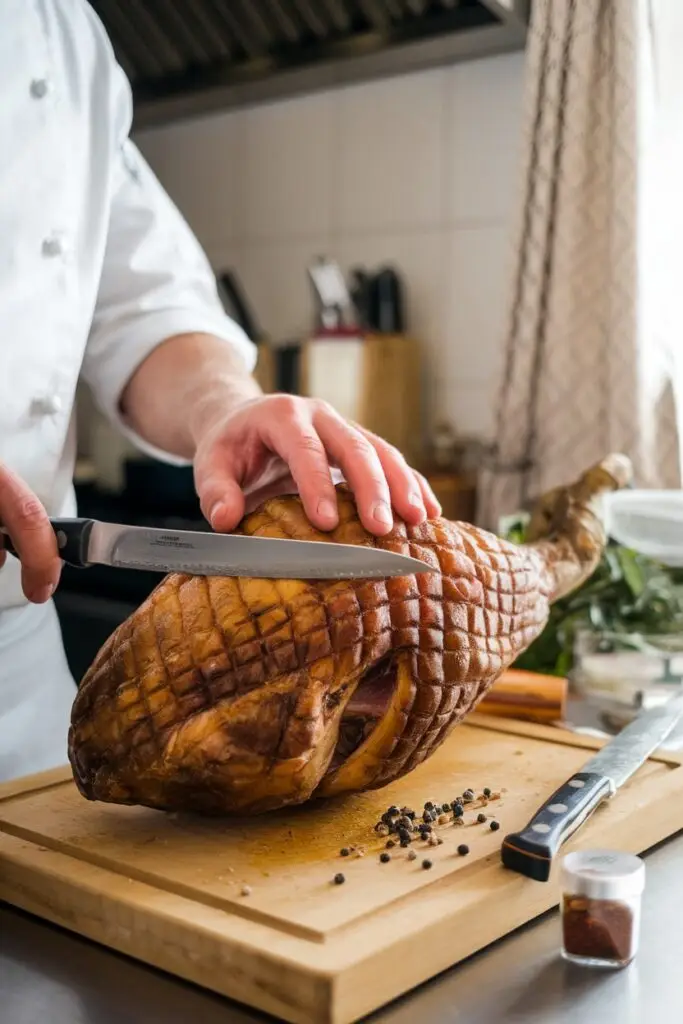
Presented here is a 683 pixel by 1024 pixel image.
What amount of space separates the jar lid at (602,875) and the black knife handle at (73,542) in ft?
1.35

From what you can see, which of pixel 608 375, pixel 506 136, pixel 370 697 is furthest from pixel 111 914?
pixel 506 136

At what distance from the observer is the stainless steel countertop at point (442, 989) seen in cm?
65

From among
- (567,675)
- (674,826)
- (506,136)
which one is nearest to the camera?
(674,826)

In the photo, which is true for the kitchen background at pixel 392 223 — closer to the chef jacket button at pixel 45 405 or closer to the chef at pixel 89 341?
the chef at pixel 89 341

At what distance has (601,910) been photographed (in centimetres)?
69

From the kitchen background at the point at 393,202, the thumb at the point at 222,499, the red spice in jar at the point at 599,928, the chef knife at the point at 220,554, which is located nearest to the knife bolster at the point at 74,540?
the chef knife at the point at 220,554

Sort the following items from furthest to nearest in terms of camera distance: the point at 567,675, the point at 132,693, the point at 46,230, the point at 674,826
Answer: the point at 567,675 → the point at 46,230 → the point at 674,826 → the point at 132,693

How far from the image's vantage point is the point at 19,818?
0.85 metres

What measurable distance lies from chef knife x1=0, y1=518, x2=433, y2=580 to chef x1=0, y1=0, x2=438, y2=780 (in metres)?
0.07

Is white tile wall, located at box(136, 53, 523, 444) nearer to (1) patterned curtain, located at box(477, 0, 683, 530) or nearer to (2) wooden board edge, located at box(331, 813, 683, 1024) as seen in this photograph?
(1) patterned curtain, located at box(477, 0, 683, 530)

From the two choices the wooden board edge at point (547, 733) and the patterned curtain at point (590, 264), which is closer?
the wooden board edge at point (547, 733)

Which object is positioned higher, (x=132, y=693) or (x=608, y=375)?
(x=608, y=375)

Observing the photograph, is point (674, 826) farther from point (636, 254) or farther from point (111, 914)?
point (636, 254)

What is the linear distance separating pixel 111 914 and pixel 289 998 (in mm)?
145
